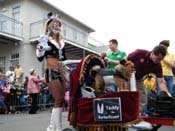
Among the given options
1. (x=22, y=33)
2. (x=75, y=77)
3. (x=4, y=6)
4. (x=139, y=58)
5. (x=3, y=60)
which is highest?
(x=4, y=6)

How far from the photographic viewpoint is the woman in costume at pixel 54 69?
17.2 feet

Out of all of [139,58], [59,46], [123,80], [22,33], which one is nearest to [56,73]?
[59,46]

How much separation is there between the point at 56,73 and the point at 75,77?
554 mm

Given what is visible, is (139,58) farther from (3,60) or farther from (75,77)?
(3,60)

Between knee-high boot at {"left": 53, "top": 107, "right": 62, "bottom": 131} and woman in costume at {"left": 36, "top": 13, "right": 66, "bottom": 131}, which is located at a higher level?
woman in costume at {"left": 36, "top": 13, "right": 66, "bottom": 131}

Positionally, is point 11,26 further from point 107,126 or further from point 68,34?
point 107,126

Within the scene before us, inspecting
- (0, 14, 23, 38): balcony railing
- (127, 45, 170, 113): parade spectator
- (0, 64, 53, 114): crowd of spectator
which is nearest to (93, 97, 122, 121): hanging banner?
(127, 45, 170, 113): parade spectator

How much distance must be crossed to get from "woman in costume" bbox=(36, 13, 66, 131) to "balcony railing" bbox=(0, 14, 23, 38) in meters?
16.5

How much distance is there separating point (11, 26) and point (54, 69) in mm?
17606

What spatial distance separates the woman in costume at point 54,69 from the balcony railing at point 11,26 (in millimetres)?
16451

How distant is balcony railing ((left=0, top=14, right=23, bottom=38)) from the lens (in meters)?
21.8

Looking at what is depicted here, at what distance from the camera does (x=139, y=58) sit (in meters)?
5.89

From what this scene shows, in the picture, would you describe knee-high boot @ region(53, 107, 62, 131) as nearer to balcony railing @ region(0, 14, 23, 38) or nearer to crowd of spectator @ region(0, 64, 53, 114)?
crowd of spectator @ region(0, 64, 53, 114)

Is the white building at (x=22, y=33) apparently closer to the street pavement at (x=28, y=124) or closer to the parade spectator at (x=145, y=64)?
the street pavement at (x=28, y=124)
